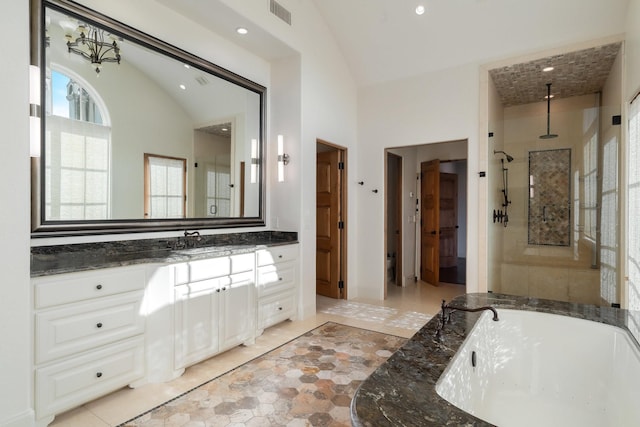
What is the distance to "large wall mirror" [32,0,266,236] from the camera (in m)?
2.24

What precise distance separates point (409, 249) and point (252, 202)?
3117 millimetres

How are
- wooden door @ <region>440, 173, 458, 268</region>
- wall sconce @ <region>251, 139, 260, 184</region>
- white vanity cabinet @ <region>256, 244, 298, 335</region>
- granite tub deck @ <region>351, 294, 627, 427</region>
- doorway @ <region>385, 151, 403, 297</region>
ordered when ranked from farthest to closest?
wooden door @ <region>440, 173, 458, 268</region>
doorway @ <region>385, 151, 403, 297</region>
wall sconce @ <region>251, 139, 260, 184</region>
white vanity cabinet @ <region>256, 244, 298, 335</region>
granite tub deck @ <region>351, 294, 627, 427</region>

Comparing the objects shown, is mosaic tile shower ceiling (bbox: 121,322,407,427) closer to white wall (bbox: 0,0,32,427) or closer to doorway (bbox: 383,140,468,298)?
white wall (bbox: 0,0,32,427)

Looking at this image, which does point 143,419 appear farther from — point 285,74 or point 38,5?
point 285,74

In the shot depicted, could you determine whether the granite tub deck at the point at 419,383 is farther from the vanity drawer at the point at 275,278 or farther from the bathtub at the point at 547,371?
the vanity drawer at the point at 275,278

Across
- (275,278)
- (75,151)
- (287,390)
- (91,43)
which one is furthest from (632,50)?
(75,151)

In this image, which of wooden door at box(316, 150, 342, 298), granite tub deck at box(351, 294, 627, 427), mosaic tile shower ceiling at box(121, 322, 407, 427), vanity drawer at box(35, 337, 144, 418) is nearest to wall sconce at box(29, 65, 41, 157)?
vanity drawer at box(35, 337, 144, 418)

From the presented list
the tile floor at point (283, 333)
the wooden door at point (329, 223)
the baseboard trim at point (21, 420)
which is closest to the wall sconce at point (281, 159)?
the wooden door at point (329, 223)

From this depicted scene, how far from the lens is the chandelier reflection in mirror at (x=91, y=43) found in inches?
91.3

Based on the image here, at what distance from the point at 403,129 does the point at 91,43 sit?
3.44 metres

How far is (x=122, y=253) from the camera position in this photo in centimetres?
258

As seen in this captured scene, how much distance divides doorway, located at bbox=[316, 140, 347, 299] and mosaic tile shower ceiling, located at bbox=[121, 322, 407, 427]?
1672 millimetres

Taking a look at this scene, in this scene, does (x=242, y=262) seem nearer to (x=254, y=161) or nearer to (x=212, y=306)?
(x=212, y=306)

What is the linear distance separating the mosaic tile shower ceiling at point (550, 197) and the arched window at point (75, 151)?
4.92 metres
